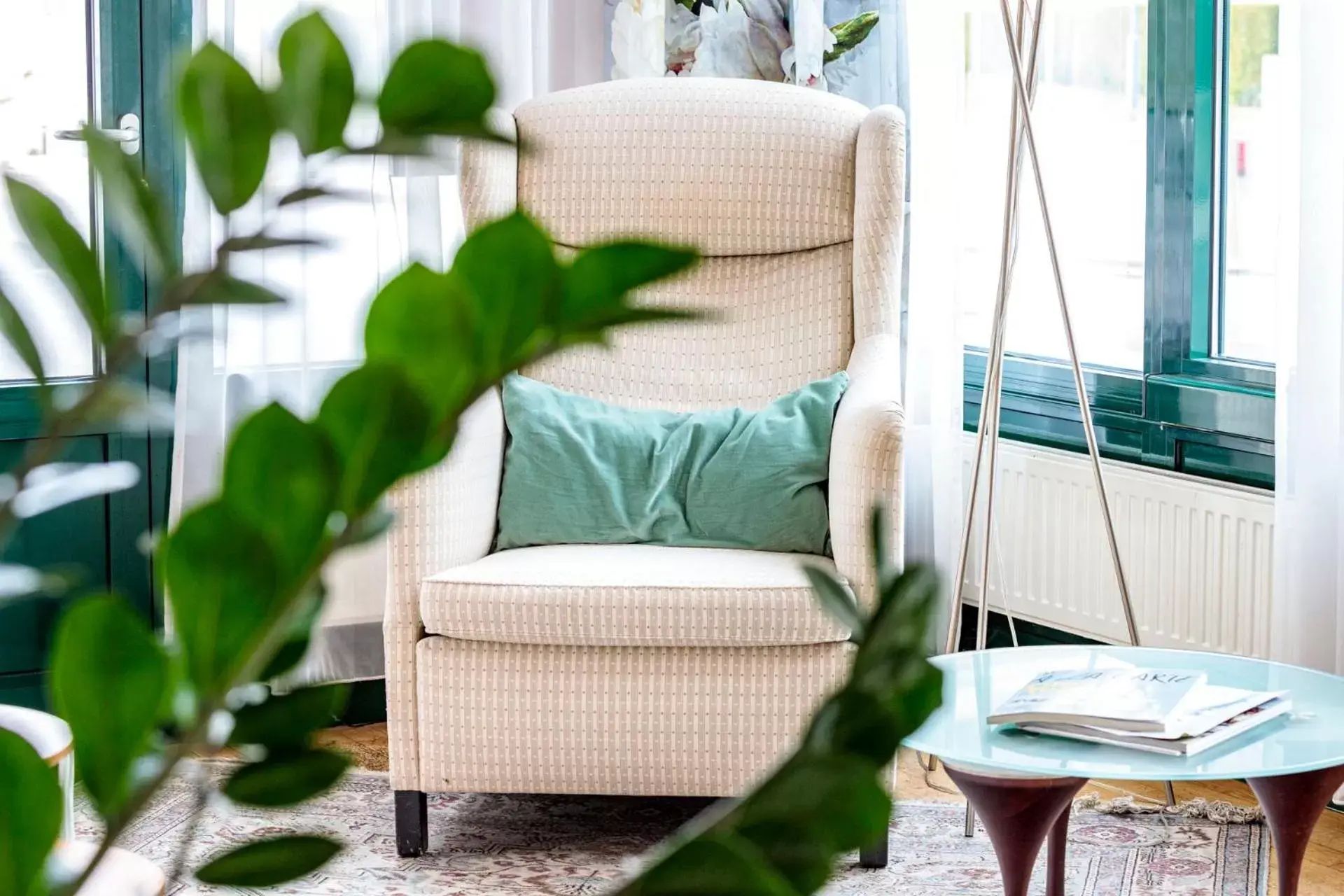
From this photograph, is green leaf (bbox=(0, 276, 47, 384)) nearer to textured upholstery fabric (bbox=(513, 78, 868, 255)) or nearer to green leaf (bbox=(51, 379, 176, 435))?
green leaf (bbox=(51, 379, 176, 435))

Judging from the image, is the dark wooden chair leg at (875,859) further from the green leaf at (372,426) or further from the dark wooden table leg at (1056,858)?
the green leaf at (372,426)

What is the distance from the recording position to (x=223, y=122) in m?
0.17

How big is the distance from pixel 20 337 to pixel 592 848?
2311 mm

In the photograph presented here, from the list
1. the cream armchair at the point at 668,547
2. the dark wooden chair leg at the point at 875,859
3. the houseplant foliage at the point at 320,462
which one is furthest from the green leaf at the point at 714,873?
the dark wooden chair leg at the point at 875,859

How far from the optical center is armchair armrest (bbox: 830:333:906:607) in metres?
2.20

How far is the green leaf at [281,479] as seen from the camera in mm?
170

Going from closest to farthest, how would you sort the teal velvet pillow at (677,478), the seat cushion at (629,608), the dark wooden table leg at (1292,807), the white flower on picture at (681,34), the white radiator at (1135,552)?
1. the dark wooden table leg at (1292,807)
2. the seat cushion at (629,608)
3. the teal velvet pillow at (677,478)
4. the white radiator at (1135,552)
5. the white flower on picture at (681,34)

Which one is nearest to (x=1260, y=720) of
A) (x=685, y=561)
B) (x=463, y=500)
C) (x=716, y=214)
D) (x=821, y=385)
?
(x=685, y=561)

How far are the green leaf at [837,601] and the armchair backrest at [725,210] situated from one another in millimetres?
2447

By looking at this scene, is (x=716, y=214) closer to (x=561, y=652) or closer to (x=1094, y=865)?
(x=561, y=652)

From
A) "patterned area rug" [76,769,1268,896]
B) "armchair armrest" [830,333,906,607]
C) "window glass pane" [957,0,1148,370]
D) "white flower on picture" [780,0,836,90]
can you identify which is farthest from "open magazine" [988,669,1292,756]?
"white flower on picture" [780,0,836,90]

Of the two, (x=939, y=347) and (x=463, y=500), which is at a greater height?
(x=939, y=347)

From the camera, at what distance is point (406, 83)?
18cm

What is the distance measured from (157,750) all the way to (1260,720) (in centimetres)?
168
